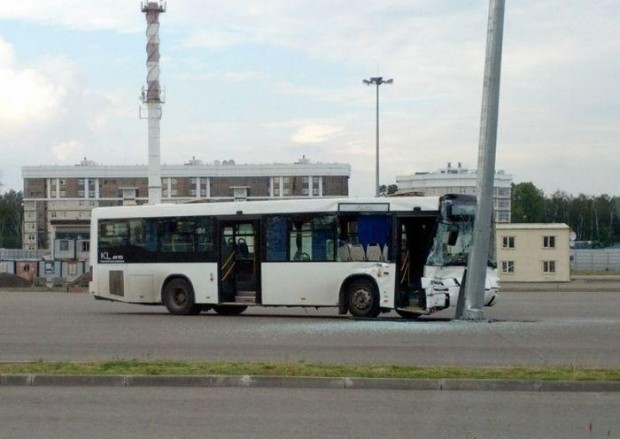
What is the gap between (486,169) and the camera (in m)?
23.0

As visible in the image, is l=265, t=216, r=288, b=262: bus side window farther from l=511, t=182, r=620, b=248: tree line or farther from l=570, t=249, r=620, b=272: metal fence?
l=511, t=182, r=620, b=248: tree line

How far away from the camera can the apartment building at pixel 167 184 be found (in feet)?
342

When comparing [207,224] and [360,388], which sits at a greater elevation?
[207,224]

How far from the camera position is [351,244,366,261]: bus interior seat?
24.3m

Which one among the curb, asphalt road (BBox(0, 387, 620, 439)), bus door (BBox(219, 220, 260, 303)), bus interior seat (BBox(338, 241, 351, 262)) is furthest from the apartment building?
asphalt road (BBox(0, 387, 620, 439))

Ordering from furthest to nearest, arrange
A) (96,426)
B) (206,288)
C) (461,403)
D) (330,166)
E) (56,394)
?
(330,166), (206,288), (56,394), (461,403), (96,426)

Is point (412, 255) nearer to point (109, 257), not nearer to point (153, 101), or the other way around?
point (109, 257)

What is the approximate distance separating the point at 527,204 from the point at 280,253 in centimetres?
10679

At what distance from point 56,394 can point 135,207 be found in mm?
16478

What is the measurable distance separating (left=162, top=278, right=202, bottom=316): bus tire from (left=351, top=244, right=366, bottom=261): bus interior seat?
4.86 m

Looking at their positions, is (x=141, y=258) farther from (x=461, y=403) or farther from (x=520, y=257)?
(x=520, y=257)

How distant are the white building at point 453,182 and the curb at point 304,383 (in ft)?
236

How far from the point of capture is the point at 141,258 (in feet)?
90.7

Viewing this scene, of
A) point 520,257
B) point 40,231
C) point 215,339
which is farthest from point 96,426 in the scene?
point 40,231
